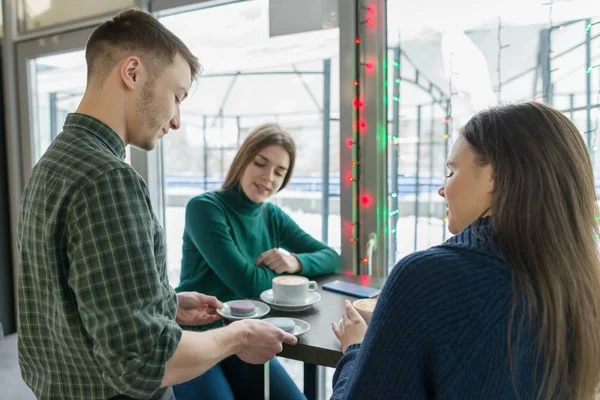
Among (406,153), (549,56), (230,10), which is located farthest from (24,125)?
(549,56)

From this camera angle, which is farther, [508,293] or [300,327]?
[300,327]

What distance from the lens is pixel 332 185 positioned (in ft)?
6.29

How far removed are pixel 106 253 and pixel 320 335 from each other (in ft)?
1.75

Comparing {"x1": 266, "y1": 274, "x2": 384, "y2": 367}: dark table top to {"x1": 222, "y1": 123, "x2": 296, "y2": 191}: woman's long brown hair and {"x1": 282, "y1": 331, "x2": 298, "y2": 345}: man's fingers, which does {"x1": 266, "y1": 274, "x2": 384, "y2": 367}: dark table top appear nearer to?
{"x1": 282, "y1": 331, "x2": 298, "y2": 345}: man's fingers

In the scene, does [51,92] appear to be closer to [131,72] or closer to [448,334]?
[131,72]

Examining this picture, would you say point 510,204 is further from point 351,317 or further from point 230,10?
point 230,10

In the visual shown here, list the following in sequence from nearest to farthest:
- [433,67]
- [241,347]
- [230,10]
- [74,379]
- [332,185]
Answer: [74,379] < [241,347] < [433,67] < [332,185] < [230,10]

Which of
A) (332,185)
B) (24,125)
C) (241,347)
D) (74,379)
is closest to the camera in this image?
(74,379)

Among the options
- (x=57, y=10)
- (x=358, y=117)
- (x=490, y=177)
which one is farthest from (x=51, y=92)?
(x=490, y=177)

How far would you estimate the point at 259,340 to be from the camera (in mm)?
950

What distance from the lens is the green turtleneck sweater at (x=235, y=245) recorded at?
4.87 ft

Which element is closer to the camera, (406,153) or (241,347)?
(241,347)

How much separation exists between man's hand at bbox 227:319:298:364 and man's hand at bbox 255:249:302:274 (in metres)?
0.58

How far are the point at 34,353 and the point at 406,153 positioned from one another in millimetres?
1397
